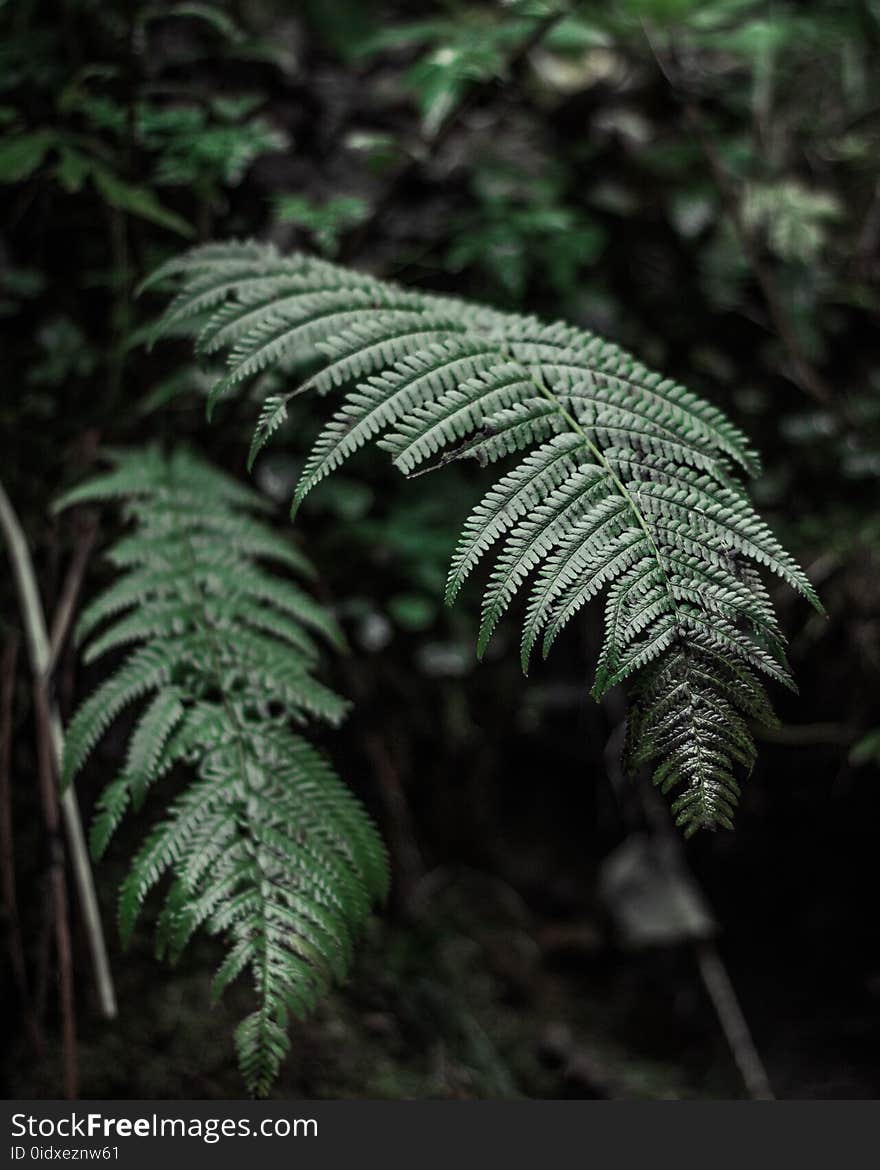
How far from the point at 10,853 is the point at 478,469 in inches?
62.5

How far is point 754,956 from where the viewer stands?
279 cm

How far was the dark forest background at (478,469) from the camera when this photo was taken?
2082mm

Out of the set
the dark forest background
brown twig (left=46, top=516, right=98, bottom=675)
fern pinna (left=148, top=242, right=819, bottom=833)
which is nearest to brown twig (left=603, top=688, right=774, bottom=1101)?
the dark forest background

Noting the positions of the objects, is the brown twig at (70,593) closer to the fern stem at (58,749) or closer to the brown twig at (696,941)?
the fern stem at (58,749)

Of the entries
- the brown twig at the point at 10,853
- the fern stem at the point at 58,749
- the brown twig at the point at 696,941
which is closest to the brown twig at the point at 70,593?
the fern stem at the point at 58,749

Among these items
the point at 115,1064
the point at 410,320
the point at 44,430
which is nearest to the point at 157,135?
the point at 44,430

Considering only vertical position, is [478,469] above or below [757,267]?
below

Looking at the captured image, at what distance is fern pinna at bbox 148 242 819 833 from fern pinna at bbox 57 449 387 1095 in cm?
43

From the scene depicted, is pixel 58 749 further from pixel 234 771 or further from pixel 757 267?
pixel 757 267

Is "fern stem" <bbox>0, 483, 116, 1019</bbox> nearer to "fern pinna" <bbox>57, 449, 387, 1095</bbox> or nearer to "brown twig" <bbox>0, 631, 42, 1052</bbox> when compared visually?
"brown twig" <bbox>0, 631, 42, 1052</bbox>

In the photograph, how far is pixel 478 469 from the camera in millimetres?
2672

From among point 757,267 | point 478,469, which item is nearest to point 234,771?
point 478,469

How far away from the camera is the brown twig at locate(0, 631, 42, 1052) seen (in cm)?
171

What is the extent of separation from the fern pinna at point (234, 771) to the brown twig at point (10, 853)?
14.3 inches
